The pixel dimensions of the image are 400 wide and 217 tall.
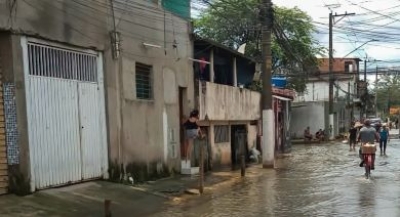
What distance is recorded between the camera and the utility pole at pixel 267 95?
20297 mm

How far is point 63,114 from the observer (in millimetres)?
11352

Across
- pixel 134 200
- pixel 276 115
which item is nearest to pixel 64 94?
pixel 134 200

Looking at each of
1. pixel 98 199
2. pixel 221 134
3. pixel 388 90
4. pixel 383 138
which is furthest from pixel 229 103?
pixel 388 90

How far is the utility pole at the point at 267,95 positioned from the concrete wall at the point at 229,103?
1500mm

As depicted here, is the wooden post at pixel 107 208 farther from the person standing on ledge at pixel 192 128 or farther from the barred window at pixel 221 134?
the barred window at pixel 221 134

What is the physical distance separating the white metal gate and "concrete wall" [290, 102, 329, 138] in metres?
39.0

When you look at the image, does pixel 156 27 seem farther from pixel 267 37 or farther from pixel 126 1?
pixel 267 37

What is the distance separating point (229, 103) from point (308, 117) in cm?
3109

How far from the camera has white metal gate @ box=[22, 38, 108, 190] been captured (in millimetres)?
10461

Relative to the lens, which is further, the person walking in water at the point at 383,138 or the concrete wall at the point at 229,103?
the person walking in water at the point at 383,138

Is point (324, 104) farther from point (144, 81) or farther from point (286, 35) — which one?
point (144, 81)

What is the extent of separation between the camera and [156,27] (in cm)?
1563

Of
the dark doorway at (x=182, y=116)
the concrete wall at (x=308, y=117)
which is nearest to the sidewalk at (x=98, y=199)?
the dark doorway at (x=182, y=116)

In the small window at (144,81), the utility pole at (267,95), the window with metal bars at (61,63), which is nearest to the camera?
the window with metal bars at (61,63)
